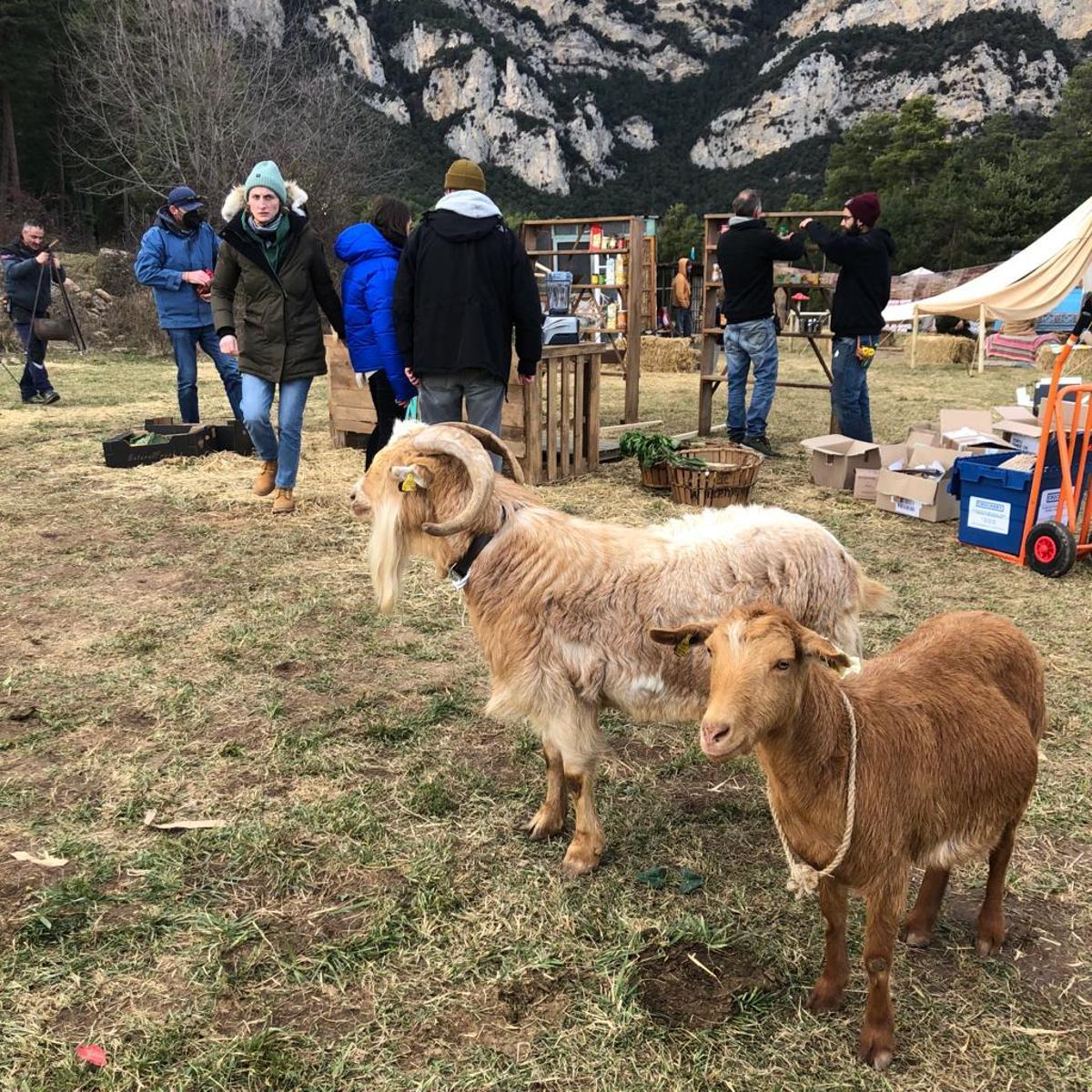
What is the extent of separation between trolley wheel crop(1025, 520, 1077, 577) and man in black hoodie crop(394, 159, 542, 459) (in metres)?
3.52

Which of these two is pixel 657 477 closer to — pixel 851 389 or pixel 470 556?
pixel 851 389

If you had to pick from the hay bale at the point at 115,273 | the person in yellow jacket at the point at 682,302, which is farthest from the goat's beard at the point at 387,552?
the hay bale at the point at 115,273

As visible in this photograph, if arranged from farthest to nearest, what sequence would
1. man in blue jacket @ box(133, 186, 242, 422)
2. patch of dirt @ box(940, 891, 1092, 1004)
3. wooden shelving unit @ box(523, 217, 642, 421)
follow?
wooden shelving unit @ box(523, 217, 642, 421), man in blue jacket @ box(133, 186, 242, 422), patch of dirt @ box(940, 891, 1092, 1004)

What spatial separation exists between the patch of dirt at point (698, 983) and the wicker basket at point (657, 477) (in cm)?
515

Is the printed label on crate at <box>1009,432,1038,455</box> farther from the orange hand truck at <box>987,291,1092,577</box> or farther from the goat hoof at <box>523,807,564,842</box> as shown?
the goat hoof at <box>523,807,564,842</box>

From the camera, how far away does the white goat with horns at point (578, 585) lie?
285 cm

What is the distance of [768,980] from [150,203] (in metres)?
36.2

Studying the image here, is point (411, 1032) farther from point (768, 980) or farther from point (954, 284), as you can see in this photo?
point (954, 284)

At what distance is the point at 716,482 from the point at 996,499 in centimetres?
202

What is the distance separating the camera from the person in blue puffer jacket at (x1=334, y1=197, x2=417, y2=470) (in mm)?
6371

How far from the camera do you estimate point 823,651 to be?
1.96 metres

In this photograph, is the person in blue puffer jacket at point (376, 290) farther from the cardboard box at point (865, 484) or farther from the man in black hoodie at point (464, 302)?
Result: the cardboard box at point (865, 484)

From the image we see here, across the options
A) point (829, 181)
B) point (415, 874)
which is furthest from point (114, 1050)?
point (829, 181)

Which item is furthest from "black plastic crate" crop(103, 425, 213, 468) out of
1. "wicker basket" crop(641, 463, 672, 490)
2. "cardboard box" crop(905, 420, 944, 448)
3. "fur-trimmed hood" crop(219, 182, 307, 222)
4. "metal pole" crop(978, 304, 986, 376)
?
"metal pole" crop(978, 304, 986, 376)
